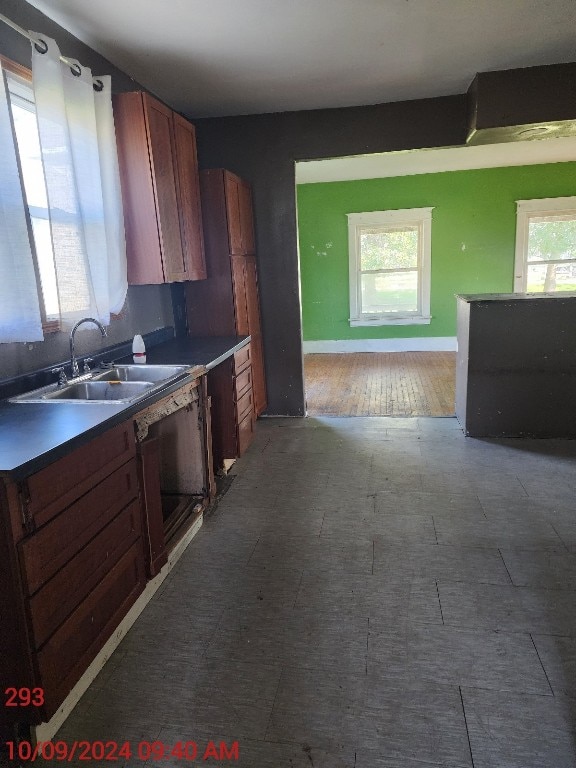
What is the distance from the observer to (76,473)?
1563 mm

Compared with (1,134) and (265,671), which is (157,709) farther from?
(1,134)

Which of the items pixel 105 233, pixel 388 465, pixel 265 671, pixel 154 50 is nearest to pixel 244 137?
pixel 154 50

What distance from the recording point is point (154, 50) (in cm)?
281

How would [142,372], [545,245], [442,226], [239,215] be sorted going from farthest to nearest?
[442,226], [545,245], [239,215], [142,372]

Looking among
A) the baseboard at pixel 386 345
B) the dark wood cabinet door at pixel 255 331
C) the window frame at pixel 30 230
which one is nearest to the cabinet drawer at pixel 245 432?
the dark wood cabinet door at pixel 255 331

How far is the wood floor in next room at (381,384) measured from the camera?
4699 mm

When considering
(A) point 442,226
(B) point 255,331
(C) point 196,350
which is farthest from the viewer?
(A) point 442,226

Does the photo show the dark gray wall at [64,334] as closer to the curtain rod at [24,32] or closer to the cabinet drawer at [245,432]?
the curtain rod at [24,32]

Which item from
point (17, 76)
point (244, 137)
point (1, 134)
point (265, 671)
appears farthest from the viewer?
point (244, 137)

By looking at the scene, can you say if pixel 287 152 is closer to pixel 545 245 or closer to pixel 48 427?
pixel 48 427

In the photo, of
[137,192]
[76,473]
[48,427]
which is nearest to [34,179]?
[137,192]

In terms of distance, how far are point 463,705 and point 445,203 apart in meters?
6.50
